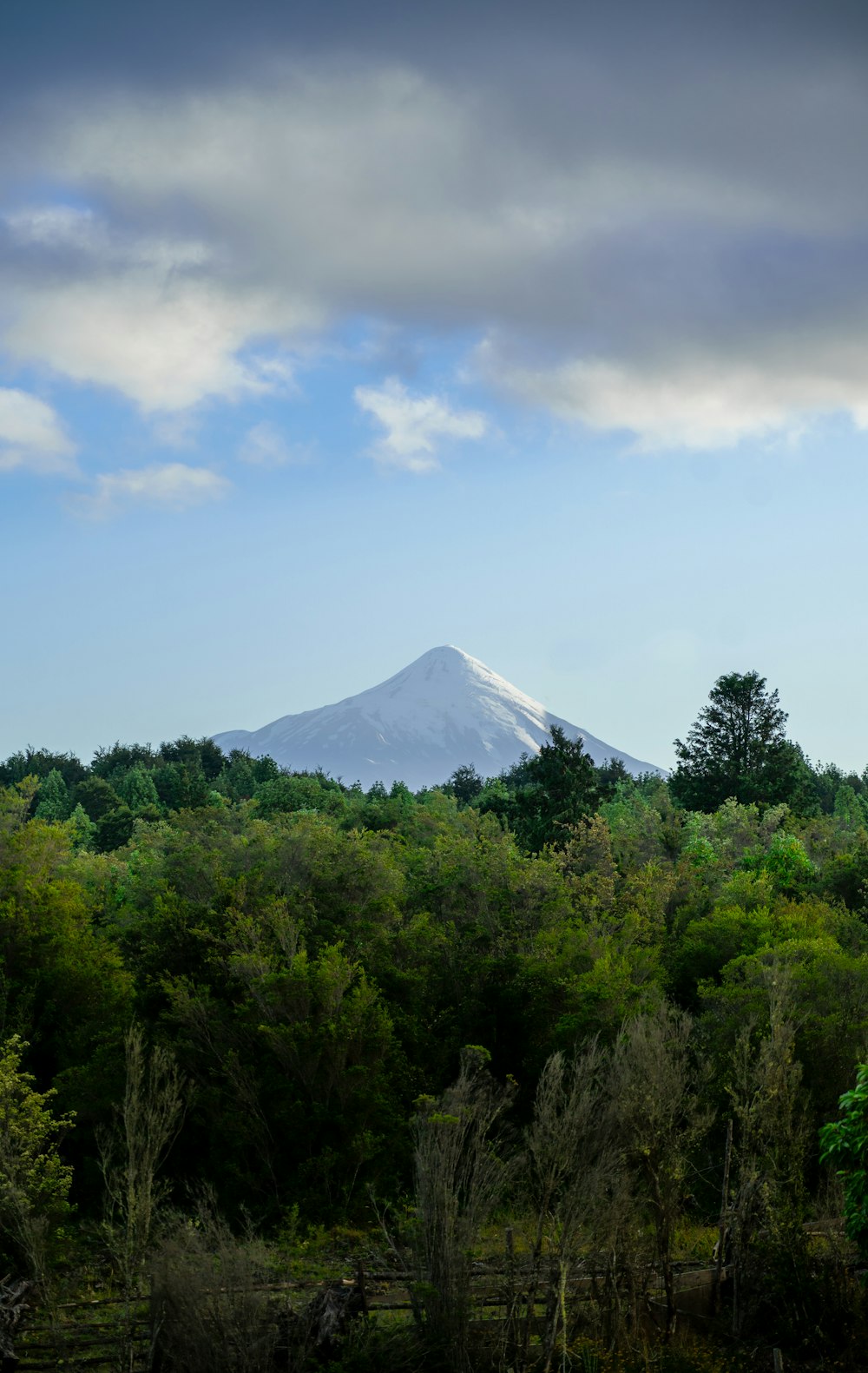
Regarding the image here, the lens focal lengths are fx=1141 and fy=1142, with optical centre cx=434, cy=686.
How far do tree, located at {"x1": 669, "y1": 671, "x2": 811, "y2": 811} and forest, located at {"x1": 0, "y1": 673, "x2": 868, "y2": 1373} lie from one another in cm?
2410

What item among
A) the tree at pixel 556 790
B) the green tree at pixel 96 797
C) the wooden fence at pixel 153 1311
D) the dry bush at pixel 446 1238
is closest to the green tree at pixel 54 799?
the green tree at pixel 96 797

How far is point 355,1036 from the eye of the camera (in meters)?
24.4

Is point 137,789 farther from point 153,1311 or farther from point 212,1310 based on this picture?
point 212,1310

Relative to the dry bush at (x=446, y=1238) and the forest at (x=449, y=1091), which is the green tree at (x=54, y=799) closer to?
the forest at (x=449, y=1091)

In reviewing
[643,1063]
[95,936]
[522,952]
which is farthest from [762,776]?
[643,1063]

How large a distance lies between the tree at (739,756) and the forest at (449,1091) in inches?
949

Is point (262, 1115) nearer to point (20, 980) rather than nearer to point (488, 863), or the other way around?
point (20, 980)

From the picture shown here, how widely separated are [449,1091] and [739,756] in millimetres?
52967

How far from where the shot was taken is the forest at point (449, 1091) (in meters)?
17.0

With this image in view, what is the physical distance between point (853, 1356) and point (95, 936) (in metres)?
19.6

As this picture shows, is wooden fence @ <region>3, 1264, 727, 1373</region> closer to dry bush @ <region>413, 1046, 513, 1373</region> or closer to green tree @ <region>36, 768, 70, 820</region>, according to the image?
dry bush @ <region>413, 1046, 513, 1373</region>

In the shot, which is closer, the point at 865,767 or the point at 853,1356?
the point at 853,1356

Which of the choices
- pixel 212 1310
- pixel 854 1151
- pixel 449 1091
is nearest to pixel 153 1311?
pixel 212 1310

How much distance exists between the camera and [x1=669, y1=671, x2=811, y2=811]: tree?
65.8m
